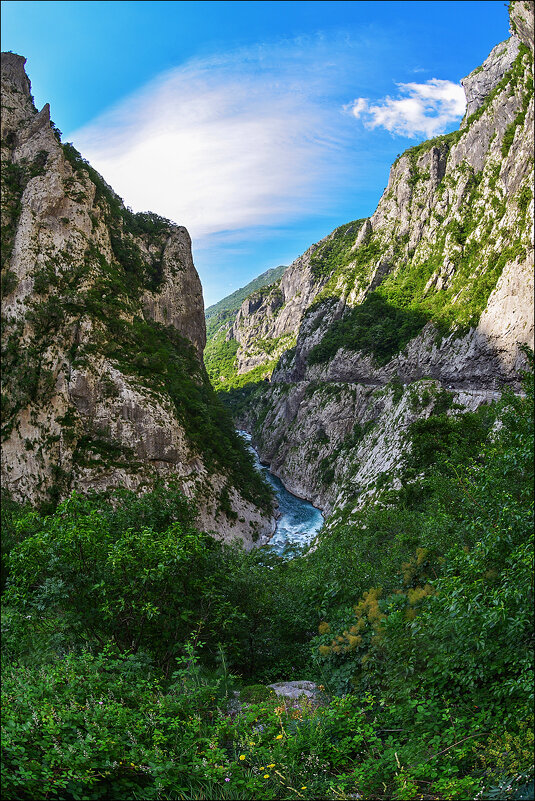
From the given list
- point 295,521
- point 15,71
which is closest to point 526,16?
point 295,521

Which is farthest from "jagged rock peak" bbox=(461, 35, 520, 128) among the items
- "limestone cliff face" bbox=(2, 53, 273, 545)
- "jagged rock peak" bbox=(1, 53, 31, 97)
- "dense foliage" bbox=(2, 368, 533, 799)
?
"dense foliage" bbox=(2, 368, 533, 799)

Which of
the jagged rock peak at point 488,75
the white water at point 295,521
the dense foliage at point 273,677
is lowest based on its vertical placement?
the white water at point 295,521

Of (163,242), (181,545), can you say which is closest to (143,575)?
(181,545)

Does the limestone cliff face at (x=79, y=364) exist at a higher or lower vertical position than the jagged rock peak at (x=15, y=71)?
lower

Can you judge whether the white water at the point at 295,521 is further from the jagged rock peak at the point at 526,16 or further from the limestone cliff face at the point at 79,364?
the jagged rock peak at the point at 526,16

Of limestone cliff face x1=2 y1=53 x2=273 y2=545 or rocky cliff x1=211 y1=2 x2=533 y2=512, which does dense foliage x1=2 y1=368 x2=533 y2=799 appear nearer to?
rocky cliff x1=211 y1=2 x2=533 y2=512

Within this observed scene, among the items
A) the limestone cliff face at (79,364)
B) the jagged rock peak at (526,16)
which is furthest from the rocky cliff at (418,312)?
the limestone cliff face at (79,364)

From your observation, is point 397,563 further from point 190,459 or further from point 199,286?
point 199,286

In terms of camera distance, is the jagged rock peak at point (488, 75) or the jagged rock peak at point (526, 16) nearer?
the jagged rock peak at point (526, 16)
